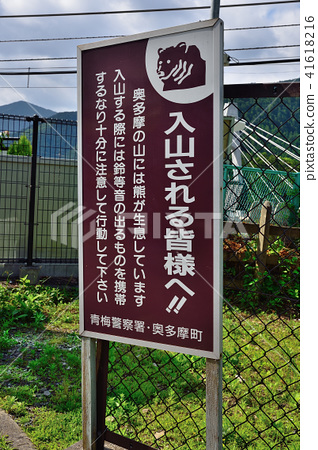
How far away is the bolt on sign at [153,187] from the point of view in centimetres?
161

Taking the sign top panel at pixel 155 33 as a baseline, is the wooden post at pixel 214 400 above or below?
below

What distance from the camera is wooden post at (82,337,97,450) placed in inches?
76.5

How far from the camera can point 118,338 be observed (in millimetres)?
1842

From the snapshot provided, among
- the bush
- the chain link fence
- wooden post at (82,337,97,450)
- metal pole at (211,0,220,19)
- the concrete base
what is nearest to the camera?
wooden post at (82,337,97,450)

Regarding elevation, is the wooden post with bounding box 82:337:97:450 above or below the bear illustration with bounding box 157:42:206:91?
below

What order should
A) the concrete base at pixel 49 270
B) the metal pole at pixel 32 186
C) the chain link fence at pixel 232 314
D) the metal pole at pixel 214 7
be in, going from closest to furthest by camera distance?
the chain link fence at pixel 232 314
the metal pole at pixel 214 7
the metal pole at pixel 32 186
the concrete base at pixel 49 270

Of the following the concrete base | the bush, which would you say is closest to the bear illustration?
the concrete base

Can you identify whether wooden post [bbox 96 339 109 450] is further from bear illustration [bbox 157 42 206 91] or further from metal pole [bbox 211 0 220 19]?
metal pole [bbox 211 0 220 19]

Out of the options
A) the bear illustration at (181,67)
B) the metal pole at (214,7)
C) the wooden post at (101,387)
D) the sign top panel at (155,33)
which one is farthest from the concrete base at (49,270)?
the bear illustration at (181,67)

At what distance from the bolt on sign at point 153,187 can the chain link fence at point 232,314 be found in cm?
24

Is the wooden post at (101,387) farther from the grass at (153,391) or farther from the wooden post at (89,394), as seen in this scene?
the grass at (153,391)

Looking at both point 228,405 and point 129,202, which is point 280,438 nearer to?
point 228,405

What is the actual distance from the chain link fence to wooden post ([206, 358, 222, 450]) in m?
0.34

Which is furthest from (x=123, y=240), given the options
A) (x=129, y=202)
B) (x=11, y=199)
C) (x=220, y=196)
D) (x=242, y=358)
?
(x=11, y=199)
